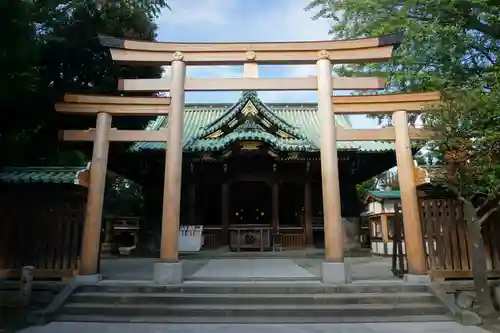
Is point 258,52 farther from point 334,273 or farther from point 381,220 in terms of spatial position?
point 381,220

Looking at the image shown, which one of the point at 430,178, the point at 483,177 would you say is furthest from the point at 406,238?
the point at 483,177

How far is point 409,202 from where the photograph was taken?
798 cm

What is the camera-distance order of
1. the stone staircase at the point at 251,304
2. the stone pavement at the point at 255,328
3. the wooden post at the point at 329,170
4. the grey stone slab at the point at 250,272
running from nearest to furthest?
the stone pavement at the point at 255,328, the stone staircase at the point at 251,304, the wooden post at the point at 329,170, the grey stone slab at the point at 250,272

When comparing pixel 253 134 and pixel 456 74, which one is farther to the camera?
pixel 253 134

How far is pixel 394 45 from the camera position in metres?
8.55

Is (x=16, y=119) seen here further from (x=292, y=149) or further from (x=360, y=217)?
(x=360, y=217)

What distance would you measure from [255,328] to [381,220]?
1086 centimetres

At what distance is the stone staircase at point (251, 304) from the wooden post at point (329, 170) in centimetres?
97

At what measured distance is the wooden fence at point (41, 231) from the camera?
7.88m

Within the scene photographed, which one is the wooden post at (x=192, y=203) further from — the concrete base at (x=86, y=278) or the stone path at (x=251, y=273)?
the concrete base at (x=86, y=278)

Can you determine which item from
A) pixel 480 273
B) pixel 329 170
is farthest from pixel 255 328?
pixel 480 273

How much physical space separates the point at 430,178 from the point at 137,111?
23.2 ft

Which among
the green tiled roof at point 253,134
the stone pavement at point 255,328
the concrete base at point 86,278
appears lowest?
the stone pavement at point 255,328

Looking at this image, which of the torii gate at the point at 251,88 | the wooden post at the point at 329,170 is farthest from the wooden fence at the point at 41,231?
the wooden post at the point at 329,170
